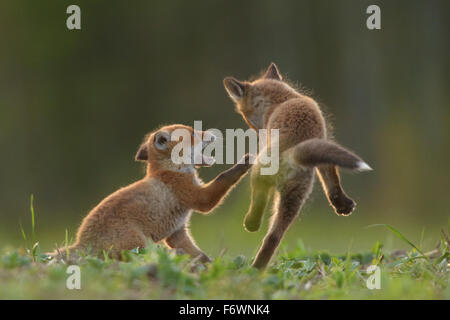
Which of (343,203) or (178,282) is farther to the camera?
(343,203)

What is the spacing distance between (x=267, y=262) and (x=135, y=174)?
1212 cm

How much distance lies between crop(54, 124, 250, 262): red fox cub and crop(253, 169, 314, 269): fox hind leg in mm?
680

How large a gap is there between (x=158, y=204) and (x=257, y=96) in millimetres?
1424

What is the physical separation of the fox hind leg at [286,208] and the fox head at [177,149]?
1.17m

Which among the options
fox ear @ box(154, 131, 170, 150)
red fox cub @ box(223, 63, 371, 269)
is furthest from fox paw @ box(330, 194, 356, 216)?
fox ear @ box(154, 131, 170, 150)

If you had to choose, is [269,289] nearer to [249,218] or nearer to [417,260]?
[249,218]

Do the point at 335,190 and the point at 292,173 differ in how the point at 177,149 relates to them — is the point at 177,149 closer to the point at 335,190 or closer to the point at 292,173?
the point at 292,173

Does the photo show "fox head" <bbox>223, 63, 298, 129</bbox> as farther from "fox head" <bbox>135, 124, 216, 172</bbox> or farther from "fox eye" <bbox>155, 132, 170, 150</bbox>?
"fox eye" <bbox>155, 132, 170, 150</bbox>

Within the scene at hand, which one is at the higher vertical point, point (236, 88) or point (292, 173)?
point (236, 88)

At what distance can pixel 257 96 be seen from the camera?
596 centimetres

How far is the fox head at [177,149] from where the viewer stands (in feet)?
19.6

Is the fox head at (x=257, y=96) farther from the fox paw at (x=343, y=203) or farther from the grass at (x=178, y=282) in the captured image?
the grass at (x=178, y=282)

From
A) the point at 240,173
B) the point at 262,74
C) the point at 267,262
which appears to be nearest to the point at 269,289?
the point at 267,262

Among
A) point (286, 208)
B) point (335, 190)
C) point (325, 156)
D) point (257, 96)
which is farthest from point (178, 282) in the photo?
point (257, 96)
